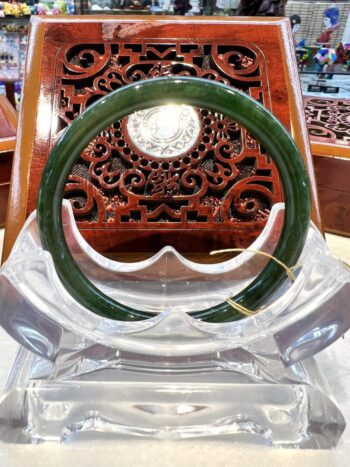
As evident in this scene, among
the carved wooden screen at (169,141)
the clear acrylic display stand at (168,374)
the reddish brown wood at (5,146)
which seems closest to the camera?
the clear acrylic display stand at (168,374)

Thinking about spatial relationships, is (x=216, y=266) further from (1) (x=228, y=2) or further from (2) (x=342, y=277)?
(1) (x=228, y=2)

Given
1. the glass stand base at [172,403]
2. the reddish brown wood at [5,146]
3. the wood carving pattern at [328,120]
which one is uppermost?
the wood carving pattern at [328,120]

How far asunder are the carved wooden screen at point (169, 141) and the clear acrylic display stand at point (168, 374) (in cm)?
26

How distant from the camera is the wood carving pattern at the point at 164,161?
820mm

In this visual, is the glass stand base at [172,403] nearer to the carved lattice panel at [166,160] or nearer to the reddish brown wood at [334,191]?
the carved lattice panel at [166,160]

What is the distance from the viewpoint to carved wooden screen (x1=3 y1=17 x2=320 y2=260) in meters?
0.82

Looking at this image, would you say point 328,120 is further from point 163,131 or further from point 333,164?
point 163,131

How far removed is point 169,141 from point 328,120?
1.53 ft

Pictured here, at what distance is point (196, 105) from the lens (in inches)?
20.7

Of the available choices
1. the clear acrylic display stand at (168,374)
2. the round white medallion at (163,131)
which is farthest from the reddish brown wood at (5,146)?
the clear acrylic display stand at (168,374)

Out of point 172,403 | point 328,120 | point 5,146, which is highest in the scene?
point 328,120

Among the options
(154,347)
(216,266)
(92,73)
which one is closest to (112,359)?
(154,347)

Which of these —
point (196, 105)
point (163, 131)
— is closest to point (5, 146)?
point (163, 131)

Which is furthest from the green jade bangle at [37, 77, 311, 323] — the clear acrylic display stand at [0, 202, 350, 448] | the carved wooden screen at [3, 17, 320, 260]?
the carved wooden screen at [3, 17, 320, 260]
